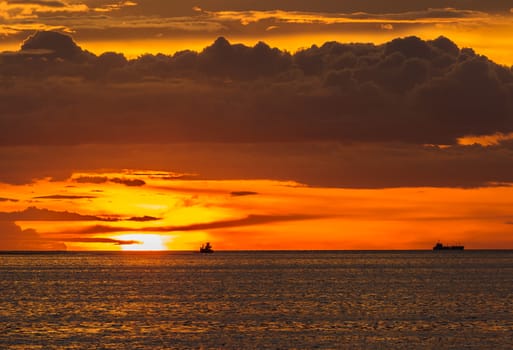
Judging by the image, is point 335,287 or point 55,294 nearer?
point 55,294

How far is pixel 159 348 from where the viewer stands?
3669 inches

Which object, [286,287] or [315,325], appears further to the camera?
[286,287]

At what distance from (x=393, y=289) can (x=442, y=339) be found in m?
86.8

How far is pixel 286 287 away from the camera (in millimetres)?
197375

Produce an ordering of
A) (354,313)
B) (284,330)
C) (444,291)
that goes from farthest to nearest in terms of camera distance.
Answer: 1. (444,291)
2. (354,313)
3. (284,330)

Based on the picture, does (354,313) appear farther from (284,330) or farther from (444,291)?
(444,291)

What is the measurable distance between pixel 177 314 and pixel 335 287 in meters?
70.5

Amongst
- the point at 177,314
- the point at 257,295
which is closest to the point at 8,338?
the point at 177,314

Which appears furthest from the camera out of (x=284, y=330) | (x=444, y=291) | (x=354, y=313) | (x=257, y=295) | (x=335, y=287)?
(x=335, y=287)

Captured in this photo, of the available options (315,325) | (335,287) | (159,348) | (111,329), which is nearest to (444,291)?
(335,287)

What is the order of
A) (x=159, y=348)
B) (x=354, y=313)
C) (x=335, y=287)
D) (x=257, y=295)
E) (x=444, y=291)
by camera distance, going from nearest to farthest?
(x=159, y=348)
(x=354, y=313)
(x=257, y=295)
(x=444, y=291)
(x=335, y=287)

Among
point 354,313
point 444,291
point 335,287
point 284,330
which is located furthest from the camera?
point 335,287

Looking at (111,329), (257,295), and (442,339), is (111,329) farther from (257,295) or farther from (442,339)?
(257,295)

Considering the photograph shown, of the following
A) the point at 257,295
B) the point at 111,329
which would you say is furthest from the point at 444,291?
the point at 111,329
